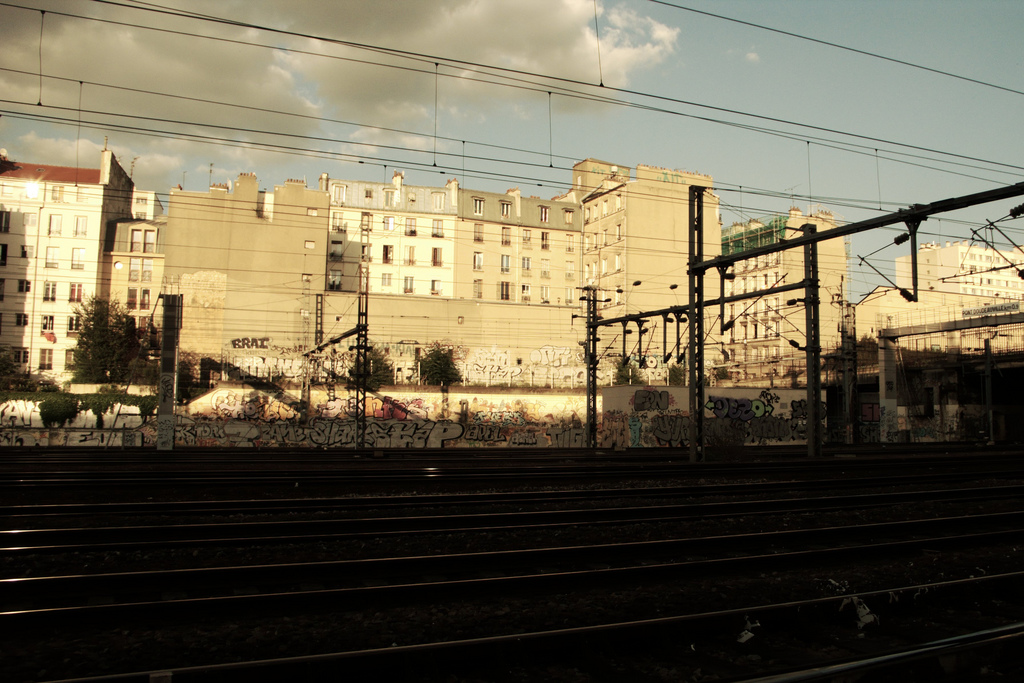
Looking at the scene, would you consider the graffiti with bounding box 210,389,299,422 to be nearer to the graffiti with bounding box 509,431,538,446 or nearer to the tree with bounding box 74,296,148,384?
the tree with bounding box 74,296,148,384

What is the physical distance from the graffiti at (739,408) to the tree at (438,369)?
68.4ft

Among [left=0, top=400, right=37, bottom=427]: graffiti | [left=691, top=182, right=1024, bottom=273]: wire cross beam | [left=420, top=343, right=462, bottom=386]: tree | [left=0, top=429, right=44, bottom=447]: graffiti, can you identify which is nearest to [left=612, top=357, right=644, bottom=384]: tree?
[left=420, top=343, right=462, bottom=386]: tree

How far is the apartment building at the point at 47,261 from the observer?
57344 millimetres

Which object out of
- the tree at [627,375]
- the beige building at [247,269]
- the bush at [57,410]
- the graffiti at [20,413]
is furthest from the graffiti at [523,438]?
the graffiti at [20,413]

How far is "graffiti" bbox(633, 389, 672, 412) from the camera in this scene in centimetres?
3578

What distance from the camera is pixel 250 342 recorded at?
53.1m

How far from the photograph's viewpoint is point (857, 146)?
762 inches

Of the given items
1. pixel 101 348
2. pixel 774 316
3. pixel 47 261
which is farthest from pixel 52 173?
pixel 774 316

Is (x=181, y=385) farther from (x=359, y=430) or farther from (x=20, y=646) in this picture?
(x=20, y=646)

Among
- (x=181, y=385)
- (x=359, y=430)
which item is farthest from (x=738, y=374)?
(x=181, y=385)

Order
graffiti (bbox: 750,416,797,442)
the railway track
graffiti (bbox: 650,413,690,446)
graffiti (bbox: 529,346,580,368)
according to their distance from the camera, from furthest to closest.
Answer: graffiti (bbox: 529,346,580,368)
graffiti (bbox: 750,416,797,442)
graffiti (bbox: 650,413,690,446)
the railway track

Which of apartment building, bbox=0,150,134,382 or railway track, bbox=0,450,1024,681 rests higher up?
apartment building, bbox=0,150,134,382

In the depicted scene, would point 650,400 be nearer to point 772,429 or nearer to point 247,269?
point 772,429

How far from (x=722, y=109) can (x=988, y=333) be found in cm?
3990
